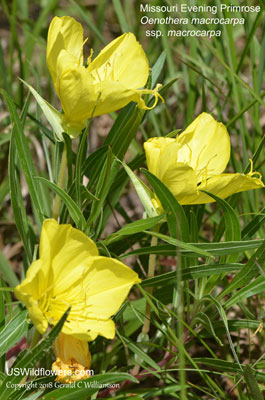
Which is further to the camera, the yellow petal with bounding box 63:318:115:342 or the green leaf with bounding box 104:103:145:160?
the green leaf with bounding box 104:103:145:160

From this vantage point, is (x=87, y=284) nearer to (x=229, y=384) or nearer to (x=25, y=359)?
(x=25, y=359)

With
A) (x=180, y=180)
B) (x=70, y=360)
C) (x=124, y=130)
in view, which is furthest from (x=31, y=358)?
(x=124, y=130)

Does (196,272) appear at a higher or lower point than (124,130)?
lower

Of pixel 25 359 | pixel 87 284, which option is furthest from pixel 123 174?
pixel 25 359

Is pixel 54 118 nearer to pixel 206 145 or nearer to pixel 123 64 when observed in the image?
pixel 123 64

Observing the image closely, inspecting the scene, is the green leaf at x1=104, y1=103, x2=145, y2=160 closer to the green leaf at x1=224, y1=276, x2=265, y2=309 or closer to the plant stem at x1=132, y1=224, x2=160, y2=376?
the plant stem at x1=132, y1=224, x2=160, y2=376

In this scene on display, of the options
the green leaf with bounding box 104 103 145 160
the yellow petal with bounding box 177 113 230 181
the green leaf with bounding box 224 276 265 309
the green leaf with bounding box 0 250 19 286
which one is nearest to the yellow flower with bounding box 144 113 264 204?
the yellow petal with bounding box 177 113 230 181
